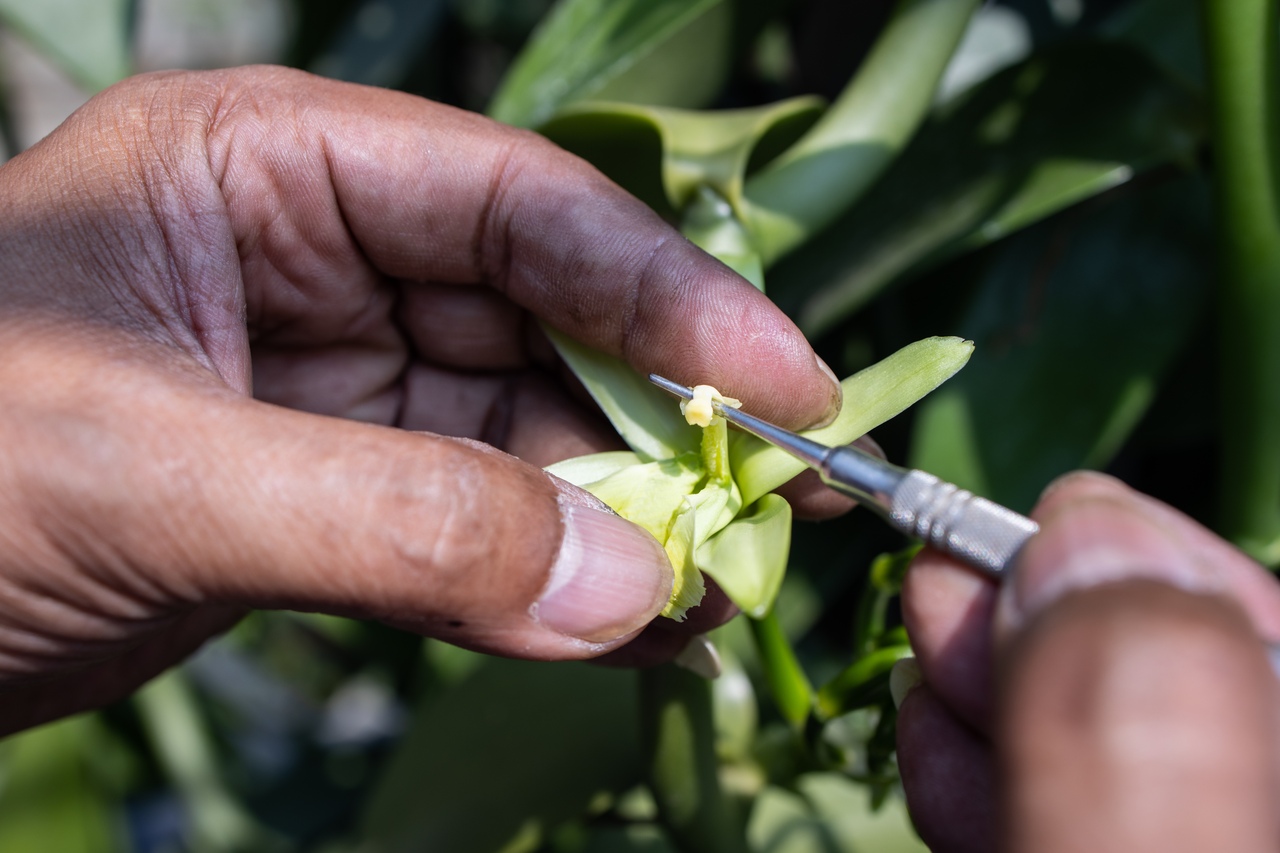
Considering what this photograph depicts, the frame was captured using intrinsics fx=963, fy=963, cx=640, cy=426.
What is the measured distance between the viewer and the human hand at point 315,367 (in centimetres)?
37

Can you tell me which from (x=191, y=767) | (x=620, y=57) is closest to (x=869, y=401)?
(x=620, y=57)

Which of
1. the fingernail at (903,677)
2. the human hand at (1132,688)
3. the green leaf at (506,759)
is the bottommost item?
the green leaf at (506,759)

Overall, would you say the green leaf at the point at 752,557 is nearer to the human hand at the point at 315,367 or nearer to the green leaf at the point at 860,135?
the human hand at the point at 315,367

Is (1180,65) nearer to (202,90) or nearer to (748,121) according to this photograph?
(748,121)

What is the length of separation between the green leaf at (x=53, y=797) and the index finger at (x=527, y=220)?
0.52m

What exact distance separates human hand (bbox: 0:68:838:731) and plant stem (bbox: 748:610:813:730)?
12 centimetres

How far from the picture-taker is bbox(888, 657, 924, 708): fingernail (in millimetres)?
465

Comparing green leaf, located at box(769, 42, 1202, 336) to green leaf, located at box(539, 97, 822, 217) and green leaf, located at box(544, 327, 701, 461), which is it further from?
green leaf, located at box(544, 327, 701, 461)

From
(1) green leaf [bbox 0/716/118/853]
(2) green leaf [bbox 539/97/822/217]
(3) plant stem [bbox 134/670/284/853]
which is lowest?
(3) plant stem [bbox 134/670/284/853]

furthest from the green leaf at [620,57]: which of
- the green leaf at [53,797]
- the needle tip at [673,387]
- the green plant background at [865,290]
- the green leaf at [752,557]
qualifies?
the green leaf at [53,797]

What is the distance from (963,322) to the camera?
764 mm

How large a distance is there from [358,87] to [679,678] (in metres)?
0.41

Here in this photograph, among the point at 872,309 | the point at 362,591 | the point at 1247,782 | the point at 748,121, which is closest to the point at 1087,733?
the point at 1247,782

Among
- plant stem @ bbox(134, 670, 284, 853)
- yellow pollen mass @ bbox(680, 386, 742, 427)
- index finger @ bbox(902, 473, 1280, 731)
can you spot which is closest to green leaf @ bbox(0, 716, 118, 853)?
plant stem @ bbox(134, 670, 284, 853)
